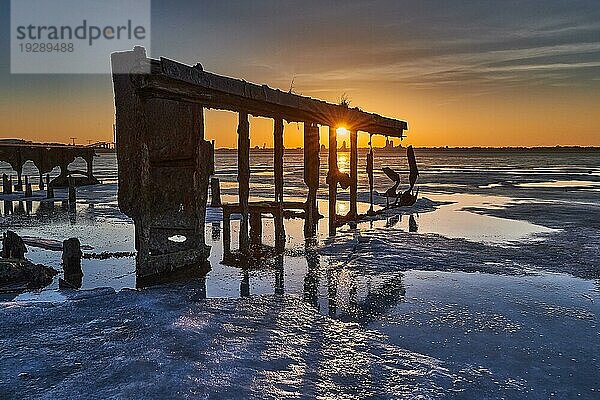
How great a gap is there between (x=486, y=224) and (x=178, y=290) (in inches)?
513

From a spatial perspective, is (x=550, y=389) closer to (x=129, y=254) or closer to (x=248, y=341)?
(x=248, y=341)

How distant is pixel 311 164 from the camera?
15.7 meters

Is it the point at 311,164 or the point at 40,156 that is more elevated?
the point at 40,156

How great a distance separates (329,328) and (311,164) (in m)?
9.33

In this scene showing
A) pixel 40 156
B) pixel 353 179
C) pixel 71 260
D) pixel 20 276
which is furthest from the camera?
pixel 40 156

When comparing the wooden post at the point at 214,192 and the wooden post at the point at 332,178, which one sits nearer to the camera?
the wooden post at the point at 332,178

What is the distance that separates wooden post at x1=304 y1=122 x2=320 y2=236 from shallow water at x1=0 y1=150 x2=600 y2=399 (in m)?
2.22

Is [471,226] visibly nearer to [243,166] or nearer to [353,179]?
[353,179]

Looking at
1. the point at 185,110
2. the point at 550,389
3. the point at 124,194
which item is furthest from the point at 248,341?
the point at 185,110

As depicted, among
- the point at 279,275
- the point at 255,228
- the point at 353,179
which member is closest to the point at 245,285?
the point at 279,275

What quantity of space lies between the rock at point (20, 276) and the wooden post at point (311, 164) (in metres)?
7.71

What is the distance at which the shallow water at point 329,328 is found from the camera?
517 cm

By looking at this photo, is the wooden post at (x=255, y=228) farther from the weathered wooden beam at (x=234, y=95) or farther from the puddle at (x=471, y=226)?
the puddle at (x=471, y=226)

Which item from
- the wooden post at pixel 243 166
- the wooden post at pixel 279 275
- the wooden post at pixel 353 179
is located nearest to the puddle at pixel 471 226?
Answer: the wooden post at pixel 353 179
